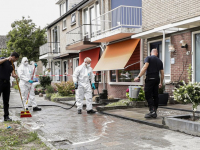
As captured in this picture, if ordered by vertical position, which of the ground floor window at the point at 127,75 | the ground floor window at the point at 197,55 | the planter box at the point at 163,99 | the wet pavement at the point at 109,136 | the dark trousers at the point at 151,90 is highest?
the ground floor window at the point at 197,55

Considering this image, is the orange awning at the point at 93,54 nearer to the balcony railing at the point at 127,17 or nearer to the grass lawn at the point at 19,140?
the balcony railing at the point at 127,17

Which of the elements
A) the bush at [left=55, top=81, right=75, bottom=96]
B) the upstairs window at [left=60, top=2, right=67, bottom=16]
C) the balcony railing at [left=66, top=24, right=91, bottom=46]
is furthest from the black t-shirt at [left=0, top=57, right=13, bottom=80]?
the upstairs window at [left=60, top=2, right=67, bottom=16]

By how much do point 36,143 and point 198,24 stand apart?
23.3ft

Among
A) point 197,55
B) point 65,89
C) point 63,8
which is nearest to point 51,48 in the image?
point 63,8

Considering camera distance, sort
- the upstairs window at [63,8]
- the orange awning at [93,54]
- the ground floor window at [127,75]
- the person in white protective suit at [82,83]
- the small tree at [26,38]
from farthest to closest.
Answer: the small tree at [26,38], the upstairs window at [63,8], the orange awning at [93,54], the ground floor window at [127,75], the person in white protective suit at [82,83]

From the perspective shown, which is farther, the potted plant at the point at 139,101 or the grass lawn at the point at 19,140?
the potted plant at the point at 139,101

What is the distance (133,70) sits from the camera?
14.1 meters

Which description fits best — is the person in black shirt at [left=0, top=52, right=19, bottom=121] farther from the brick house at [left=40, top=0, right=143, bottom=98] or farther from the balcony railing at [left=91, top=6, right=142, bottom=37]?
the balcony railing at [left=91, top=6, right=142, bottom=37]

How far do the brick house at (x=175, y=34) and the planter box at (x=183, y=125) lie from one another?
4.18 m

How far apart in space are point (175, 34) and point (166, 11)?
45.1 inches

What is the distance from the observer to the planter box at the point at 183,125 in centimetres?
559

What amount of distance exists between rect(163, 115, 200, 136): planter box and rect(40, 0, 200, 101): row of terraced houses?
4.18 meters

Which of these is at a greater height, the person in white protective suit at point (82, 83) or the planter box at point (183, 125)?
the person in white protective suit at point (82, 83)

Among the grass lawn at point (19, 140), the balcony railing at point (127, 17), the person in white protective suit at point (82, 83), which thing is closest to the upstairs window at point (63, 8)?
the balcony railing at point (127, 17)
